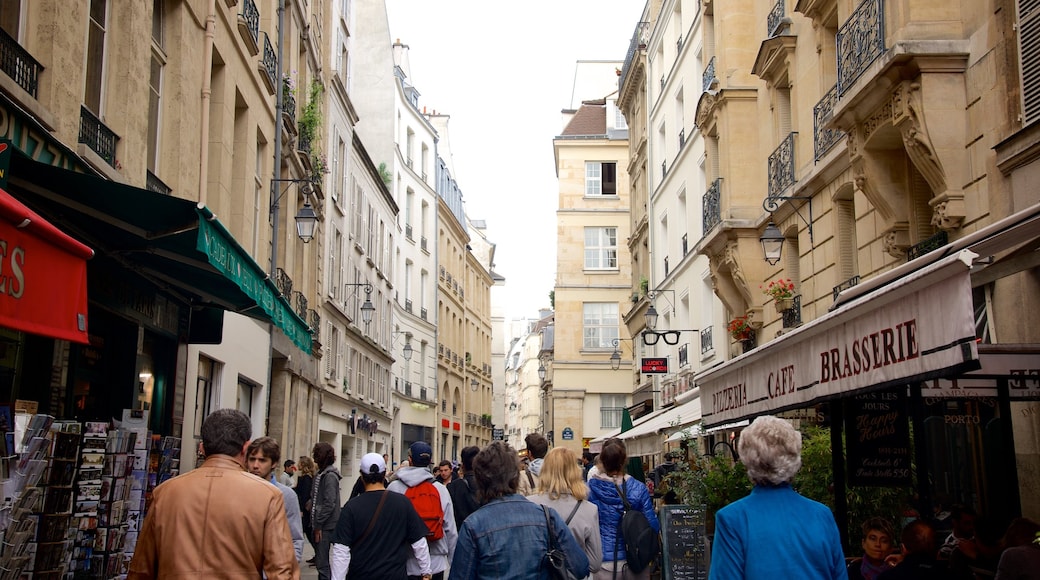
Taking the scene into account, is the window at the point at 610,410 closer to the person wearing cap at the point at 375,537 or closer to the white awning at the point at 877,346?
the white awning at the point at 877,346

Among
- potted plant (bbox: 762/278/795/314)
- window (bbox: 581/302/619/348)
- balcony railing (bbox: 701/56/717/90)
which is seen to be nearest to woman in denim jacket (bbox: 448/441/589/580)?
potted plant (bbox: 762/278/795/314)

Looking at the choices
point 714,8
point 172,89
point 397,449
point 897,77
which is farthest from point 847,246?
point 397,449

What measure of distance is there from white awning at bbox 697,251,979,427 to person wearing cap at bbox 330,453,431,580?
2843 millimetres

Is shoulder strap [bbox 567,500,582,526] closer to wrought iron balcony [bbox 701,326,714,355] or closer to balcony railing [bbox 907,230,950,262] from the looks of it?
balcony railing [bbox 907,230,950,262]

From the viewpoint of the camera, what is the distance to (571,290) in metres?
48.2

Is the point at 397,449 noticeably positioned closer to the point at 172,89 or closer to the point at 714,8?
the point at 714,8

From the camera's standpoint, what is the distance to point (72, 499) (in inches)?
296

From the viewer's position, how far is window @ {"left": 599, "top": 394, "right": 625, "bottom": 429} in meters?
47.0

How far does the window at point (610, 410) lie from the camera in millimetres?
47000

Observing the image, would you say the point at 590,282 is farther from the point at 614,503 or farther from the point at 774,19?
the point at 614,503

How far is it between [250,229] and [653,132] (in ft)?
61.3

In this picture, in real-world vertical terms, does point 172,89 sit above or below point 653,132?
below

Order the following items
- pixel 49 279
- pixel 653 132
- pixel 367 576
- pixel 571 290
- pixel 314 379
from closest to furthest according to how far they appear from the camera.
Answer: pixel 49 279
pixel 367 576
pixel 314 379
pixel 653 132
pixel 571 290

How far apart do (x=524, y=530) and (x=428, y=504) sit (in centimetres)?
351
